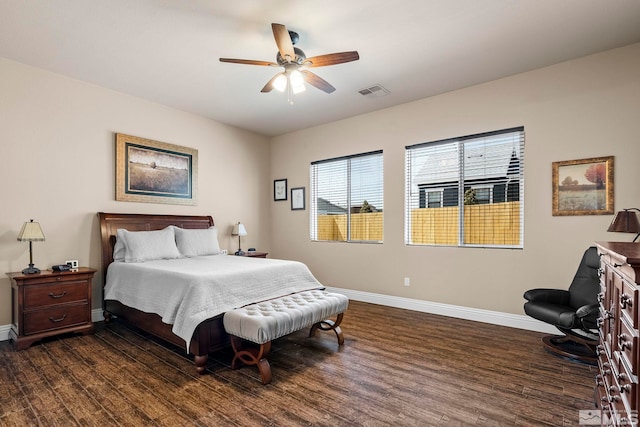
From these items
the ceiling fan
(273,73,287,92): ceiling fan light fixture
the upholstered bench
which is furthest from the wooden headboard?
(273,73,287,92): ceiling fan light fixture

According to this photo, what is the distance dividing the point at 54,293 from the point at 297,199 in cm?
371

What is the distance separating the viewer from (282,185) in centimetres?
624

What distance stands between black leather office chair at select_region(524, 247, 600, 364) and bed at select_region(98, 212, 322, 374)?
2256 mm

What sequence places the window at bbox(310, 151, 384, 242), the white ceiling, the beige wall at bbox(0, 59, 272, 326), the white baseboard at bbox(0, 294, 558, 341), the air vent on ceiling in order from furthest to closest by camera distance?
the window at bbox(310, 151, 384, 242), the air vent on ceiling, the white baseboard at bbox(0, 294, 558, 341), the beige wall at bbox(0, 59, 272, 326), the white ceiling

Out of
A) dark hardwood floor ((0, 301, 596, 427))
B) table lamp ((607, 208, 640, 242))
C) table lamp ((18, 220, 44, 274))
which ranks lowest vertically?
dark hardwood floor ((0, 301, 596, 427))

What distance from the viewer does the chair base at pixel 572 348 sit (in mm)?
2771

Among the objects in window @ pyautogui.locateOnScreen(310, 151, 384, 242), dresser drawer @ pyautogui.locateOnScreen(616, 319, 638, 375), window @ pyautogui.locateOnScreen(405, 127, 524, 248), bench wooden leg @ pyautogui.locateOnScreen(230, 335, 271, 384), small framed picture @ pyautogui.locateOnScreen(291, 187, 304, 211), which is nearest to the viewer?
dresser drawer @ pyautogui.locateOnScreen(616, 319, 638, 375)

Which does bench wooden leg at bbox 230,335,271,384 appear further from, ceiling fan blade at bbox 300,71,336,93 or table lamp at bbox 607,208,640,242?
table lamp at bbox 607,208,640,242

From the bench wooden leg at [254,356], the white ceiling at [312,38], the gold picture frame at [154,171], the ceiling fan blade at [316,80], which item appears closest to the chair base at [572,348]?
the bench wooden leg at [254,356]

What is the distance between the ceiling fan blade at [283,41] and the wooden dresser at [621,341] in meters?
2.49

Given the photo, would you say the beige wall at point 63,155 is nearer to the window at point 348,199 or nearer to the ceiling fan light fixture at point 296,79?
the window at point 348,199

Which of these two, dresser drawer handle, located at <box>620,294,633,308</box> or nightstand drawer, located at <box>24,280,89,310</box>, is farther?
nightstand drawer, located at <box>24,280,89,310</box>

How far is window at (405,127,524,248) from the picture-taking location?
3.87 m

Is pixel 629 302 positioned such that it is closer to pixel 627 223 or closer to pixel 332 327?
pixel 627 223
